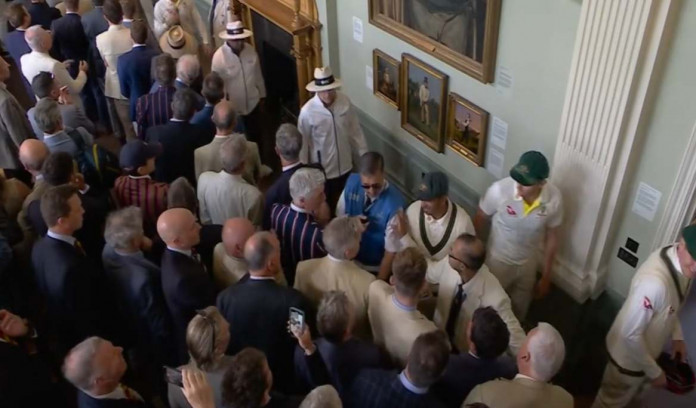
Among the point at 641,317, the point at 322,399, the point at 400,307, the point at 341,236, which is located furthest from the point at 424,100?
the point at 322,399

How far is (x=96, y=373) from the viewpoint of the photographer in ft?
9.70

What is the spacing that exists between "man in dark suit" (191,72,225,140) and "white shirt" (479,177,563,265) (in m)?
2.24

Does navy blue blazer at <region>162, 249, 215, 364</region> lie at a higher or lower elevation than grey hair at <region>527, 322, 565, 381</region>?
lower

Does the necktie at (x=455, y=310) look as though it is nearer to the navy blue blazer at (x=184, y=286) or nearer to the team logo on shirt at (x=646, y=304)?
the team logo on shirt at (x=646, y=304)

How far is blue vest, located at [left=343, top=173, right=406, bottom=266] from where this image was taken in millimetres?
4238

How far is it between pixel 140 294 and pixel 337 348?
134 centimetres

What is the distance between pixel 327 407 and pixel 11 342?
6.60ft

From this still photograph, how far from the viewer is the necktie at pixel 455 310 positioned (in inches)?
144

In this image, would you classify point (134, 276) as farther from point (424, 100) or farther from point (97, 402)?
point (424, 100)

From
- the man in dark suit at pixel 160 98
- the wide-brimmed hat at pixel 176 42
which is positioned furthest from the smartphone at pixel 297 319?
the wide-brimmed hat at pixel 176 42

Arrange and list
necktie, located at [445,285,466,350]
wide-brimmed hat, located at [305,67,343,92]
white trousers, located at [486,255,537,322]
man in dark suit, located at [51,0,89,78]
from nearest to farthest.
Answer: necktie, located at [445,285,466,350] < white trousers, located at [486,255,537,322] < wide-brimmed hat, located at [305,67,343,92] < man in dark suit, located at [51,0,89,78]

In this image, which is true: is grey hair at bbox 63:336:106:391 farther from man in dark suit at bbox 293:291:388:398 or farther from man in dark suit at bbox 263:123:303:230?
man in dark suit at bbox 263:123:303:230

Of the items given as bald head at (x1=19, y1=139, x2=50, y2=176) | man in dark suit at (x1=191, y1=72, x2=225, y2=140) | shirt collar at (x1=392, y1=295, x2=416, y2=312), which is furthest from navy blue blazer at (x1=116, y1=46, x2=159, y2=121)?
shirt collar at (x1=392, y1=295, x2=416, y2=312)

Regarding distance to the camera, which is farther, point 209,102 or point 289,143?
point 209,102
